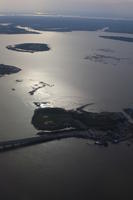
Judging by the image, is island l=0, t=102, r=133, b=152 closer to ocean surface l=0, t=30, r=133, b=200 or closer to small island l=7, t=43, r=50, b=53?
ocean surface l=0, t=30, r=133, b=200

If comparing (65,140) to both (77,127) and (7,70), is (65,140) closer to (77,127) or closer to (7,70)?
(77,127)

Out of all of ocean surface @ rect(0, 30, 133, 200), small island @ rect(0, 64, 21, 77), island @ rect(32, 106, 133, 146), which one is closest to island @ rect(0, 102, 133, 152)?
island @ rect(32, 106, 133, 146)

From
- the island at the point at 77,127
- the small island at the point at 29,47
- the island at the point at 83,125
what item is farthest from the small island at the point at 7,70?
the small island at the point at 29,47

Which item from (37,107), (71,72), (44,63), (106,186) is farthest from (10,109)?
(44,63)

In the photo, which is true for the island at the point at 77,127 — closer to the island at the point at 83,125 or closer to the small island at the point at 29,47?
the island at the point at 83,125

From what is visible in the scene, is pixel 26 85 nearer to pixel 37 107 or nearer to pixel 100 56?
pixel 37 107
